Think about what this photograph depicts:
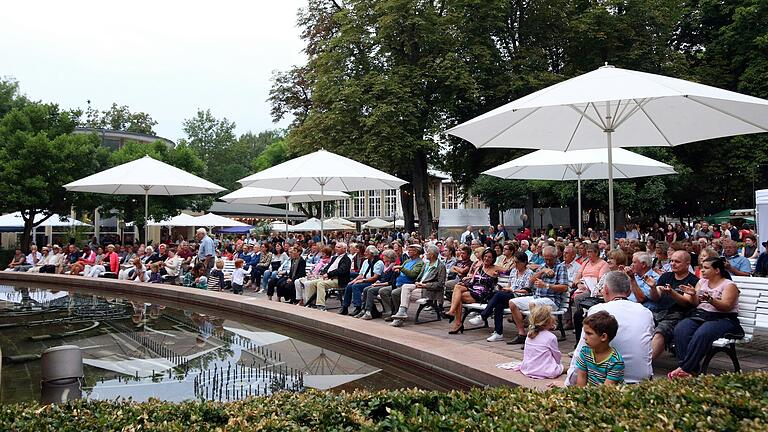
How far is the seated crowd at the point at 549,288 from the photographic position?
4555 mm

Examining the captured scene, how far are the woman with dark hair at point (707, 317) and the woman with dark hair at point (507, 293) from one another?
2.31m

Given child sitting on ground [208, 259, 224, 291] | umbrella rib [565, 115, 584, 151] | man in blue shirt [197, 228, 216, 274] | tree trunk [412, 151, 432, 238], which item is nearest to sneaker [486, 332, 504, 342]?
umbrella rib [565, 115, 584, 151]

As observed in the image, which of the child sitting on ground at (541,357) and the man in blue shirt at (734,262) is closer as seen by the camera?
the child sitting on ground at (541,357)

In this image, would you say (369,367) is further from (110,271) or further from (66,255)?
(66,255)

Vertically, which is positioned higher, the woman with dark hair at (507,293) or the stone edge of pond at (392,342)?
the woman with dark hair at (507,293)

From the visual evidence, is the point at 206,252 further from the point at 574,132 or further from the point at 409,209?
the point at 409,209

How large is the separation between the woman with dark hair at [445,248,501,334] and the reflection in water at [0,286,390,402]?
6.61 ft

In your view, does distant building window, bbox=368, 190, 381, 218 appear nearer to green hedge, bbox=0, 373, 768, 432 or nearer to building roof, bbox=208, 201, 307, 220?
building roof, bbox=208, 201, 307, 220

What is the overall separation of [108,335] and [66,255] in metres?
13.1

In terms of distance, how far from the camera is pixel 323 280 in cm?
1096

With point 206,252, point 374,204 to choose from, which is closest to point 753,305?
point 206,252

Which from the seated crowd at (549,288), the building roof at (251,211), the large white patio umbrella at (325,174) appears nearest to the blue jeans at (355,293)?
the seated crowd at (549,288)

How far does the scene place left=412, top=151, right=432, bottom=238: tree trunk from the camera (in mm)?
28859

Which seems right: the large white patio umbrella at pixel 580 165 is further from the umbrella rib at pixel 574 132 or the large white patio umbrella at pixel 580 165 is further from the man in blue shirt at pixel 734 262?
the man in blue shirt at pixel 734 262
